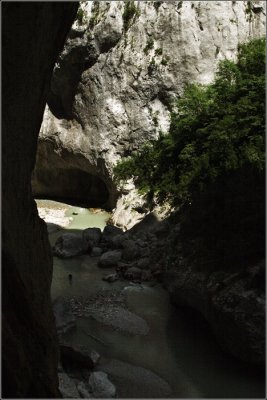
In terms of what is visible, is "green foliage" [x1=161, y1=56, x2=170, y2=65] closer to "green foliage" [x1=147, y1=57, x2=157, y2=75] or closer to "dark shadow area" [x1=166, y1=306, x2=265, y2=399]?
"green foliage" [x1=147, y1=57, x2=157, y2=75]

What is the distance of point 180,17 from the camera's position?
829 inches

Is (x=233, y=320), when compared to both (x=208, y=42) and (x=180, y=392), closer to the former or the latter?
(x=180, y=392)

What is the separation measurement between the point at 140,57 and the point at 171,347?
15.5m

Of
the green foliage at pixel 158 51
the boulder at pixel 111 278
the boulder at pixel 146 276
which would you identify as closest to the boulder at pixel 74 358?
the boulder at pixel 111 278

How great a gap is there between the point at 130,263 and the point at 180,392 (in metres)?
7.12

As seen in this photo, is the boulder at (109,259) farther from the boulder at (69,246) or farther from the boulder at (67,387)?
the boulder at (67,387)

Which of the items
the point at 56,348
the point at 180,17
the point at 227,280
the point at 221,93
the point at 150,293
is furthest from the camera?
the point at 180,17

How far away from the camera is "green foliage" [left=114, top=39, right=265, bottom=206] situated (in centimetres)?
1545

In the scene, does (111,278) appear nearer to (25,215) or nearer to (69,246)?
(69,246)

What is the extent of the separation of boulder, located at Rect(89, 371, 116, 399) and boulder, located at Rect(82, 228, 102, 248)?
28.6 feet

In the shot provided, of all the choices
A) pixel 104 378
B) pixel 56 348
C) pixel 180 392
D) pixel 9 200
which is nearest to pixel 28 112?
pixel 9 200

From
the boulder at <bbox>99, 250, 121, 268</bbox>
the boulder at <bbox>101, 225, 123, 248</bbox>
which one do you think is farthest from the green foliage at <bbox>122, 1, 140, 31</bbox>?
the boulder at <bbox>99, 250, 121, 268</bbox>

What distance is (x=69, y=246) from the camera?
16.8 m

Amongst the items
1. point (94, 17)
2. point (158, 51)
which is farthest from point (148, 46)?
point (94, 17)
